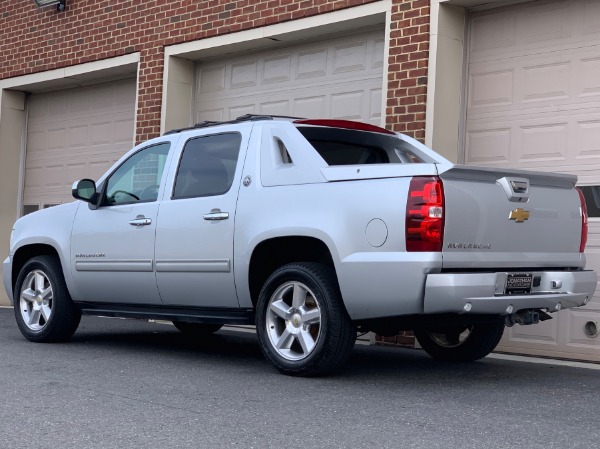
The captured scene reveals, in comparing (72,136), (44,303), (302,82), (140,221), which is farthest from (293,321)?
(72,136)

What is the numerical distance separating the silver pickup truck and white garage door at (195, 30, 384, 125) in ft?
10.4

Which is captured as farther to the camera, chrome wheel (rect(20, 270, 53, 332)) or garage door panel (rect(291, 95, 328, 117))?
garage door panel (rect(291, 95, 328, 117))

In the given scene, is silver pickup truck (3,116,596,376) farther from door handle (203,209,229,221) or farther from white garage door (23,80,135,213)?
Answer: white garage door (23,80,135,213)

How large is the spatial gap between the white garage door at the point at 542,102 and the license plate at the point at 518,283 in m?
2.48

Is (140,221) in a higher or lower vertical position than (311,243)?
higher

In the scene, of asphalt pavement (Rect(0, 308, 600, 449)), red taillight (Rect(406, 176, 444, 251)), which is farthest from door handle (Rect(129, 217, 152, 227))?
red taillight (Rect(406, 176, 444, 251))

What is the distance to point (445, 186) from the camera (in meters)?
6.16

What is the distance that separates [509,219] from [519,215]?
0.09 meters

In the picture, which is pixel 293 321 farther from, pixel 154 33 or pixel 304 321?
pixel 154 33

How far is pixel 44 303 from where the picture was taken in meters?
8.98

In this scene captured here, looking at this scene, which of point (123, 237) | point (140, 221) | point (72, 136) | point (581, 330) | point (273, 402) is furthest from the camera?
point (72, 136)

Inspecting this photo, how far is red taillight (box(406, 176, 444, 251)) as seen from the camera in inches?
242

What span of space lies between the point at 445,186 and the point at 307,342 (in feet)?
4.75

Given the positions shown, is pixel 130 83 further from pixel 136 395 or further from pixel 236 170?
pixel 136 395
